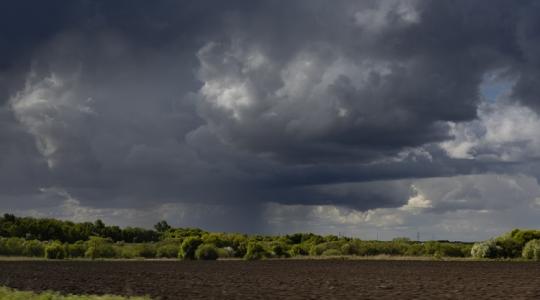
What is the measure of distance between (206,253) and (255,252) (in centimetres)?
1209

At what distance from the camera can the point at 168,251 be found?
183625 millimetres

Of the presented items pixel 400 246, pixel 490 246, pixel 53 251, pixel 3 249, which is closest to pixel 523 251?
pixel 490 246

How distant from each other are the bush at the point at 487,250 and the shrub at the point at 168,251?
75.7m

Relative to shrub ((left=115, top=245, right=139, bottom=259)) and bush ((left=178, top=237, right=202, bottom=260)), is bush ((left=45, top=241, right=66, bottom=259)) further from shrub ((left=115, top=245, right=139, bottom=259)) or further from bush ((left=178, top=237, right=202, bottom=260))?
bush ((left=178, top=237, right=202, bottom=260))

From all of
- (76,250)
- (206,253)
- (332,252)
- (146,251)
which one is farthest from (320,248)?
(76,250)

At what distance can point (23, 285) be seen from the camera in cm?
6856

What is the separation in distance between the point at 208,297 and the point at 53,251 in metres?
131

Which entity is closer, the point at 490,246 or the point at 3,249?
the point at 490,246

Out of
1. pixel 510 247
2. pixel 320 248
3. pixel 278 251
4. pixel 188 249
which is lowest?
pixel 188 249

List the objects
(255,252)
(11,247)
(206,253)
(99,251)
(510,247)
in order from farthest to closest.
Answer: (11,247) < (99,251) < (255,252) < (206,253) < (510,247)

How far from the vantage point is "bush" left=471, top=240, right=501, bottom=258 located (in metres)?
144

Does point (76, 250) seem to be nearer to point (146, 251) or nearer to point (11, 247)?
point (11, 247)

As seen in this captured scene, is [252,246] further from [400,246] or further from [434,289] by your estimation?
[434,289]

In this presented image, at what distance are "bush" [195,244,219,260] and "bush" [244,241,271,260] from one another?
7.66m
